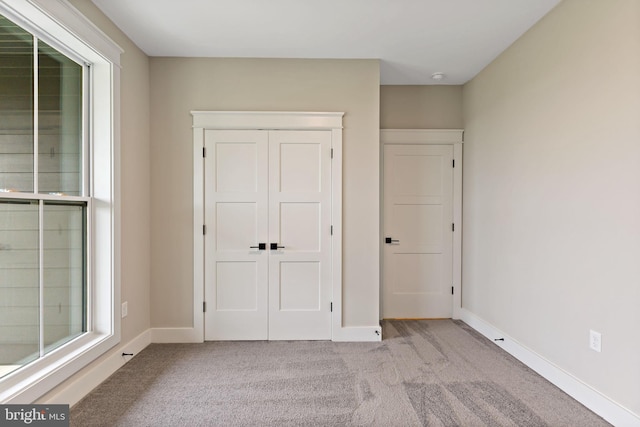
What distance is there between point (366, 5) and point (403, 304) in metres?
3.05

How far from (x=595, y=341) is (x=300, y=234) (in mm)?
2338

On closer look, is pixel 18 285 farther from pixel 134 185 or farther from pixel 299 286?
pixel 299 286

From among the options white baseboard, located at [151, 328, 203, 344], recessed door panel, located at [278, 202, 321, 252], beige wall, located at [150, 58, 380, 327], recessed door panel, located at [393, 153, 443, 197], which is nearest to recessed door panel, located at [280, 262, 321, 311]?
recessed door panel, located at [278, 202, 321, 252]

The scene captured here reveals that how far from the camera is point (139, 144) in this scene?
9.68 ft

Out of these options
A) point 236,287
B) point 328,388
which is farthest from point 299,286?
point 328,388

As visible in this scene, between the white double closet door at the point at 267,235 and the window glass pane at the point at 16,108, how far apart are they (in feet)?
4.52

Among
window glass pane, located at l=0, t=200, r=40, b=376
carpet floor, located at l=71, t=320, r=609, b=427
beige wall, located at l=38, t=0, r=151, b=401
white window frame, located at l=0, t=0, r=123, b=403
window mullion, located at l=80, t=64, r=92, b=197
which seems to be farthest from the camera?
beige wall, located at l=38, t=0, r=151, b=401

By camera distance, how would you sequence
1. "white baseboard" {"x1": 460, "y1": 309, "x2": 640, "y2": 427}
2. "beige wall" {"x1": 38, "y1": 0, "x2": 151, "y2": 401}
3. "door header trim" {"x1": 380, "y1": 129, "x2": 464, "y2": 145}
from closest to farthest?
"white baseboard" {"x1": 460, "y1": 309, "x2": 640, "y2": 427}
"beige wall" {"x1": 38, "y1": 0, "x2": 151, "y2": 401}
"door header trim" {"x1": 380, "y1": 129, "x2": 464, "y2": 145}

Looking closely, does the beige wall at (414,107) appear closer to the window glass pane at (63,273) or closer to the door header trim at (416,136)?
the door header trim at (416,136)

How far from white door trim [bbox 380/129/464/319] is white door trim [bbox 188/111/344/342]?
876 millimetres

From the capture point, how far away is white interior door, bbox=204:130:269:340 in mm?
3170

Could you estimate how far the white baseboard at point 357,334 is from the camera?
10.4ft

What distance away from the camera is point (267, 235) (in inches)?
126

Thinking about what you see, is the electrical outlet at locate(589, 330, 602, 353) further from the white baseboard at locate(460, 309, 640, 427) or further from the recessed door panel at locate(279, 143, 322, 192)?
the recessed door panel at locate(279, 143, 322, 192)
